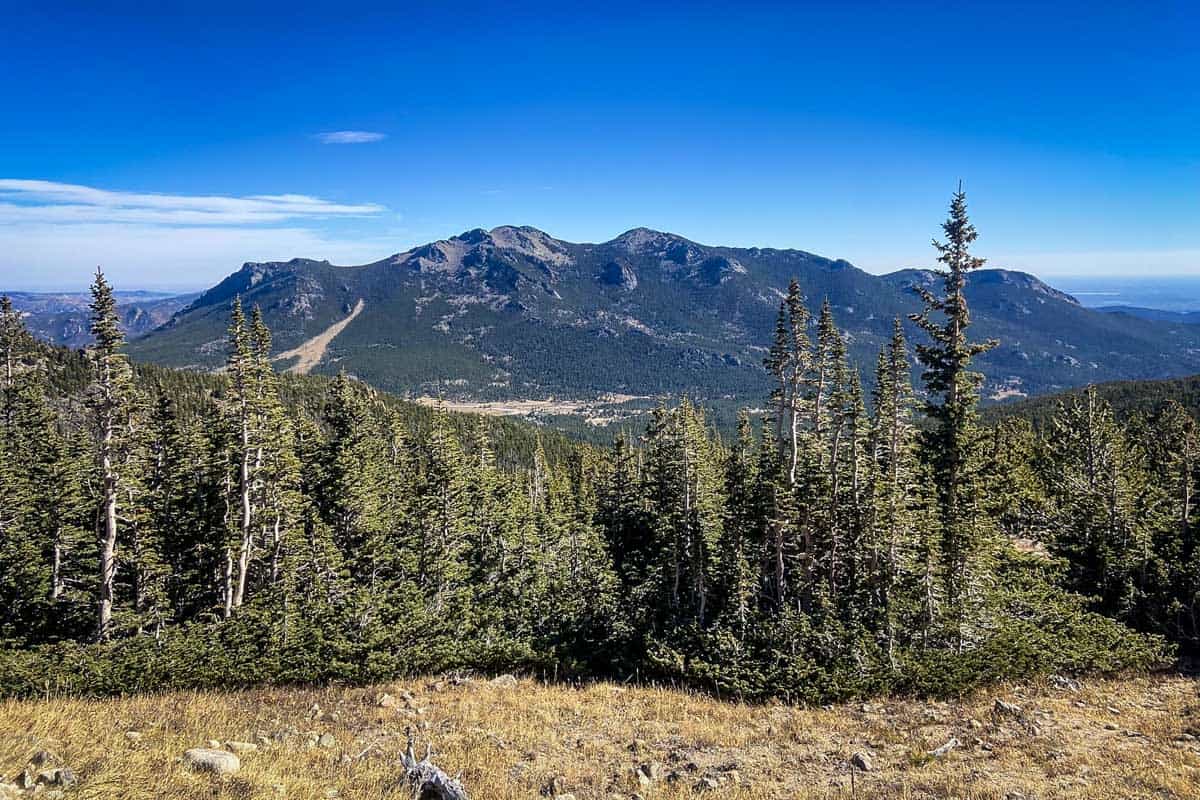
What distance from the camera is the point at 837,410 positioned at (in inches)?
1106

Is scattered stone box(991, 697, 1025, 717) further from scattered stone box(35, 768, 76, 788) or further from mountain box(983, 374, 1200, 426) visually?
mountain box(983, 374, 1200, 426)

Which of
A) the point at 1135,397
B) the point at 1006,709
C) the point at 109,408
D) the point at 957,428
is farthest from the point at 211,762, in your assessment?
the point at 1135,397

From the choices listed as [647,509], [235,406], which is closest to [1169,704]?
[647,509]

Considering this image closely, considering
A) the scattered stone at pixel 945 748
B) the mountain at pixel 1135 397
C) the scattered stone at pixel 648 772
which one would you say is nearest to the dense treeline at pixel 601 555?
the scattered stone at pixel 945 748

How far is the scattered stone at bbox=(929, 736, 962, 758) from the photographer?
1708 centimetres

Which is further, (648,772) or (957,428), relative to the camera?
(957,428)

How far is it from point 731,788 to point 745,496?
1820cm

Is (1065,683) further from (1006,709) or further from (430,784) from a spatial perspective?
(430,784)

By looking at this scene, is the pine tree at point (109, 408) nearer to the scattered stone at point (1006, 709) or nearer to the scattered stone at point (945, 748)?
the scattered stone at point (945, 748)

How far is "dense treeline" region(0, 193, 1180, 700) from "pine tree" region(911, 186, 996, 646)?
94mm

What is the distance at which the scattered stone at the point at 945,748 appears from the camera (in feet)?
56.0

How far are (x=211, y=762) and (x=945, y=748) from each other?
18.7 metres

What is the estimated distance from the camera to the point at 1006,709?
66.6ft

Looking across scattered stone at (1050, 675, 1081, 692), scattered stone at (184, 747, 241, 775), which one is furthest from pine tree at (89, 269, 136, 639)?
scattered stone at (1050, 675, 1081, 692)
